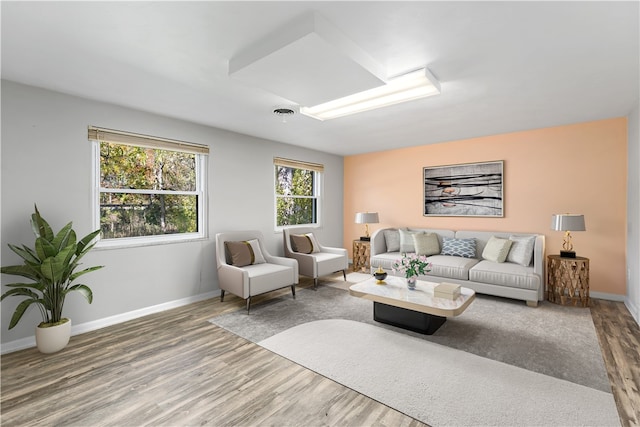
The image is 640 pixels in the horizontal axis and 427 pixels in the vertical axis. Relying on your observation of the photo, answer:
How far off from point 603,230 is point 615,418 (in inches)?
126

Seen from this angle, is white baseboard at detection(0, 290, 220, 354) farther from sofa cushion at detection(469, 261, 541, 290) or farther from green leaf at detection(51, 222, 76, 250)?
sofa cushion at detection(469, 261, 541, 290)

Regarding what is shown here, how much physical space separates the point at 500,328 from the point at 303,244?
9.98 feet

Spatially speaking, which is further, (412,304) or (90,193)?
(90,193)

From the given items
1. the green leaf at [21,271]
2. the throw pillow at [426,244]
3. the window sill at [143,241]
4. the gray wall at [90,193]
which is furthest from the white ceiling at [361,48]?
the throw pillow at [426,244]

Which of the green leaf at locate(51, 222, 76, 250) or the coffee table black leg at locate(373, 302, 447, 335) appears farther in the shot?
the coffee table black leg at locate(373, 302, 447, 335)

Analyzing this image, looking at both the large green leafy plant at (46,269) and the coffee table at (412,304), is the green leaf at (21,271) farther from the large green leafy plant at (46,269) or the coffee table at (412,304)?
the coffee table at (412,304)

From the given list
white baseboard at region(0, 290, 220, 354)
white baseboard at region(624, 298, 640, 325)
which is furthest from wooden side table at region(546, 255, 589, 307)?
white baseboard at region(0, 290, 220, 354)

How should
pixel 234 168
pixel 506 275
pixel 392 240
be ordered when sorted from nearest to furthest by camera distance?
pixel 506 275 < pixel 234 168 < pixel 392 240

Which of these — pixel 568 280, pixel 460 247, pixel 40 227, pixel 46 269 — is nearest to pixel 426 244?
pixel 460 247

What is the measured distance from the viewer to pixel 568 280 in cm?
382

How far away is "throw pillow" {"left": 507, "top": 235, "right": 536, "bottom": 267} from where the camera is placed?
4.12 m

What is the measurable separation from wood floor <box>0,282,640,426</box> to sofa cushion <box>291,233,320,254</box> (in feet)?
7.30

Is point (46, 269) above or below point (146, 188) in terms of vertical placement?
below

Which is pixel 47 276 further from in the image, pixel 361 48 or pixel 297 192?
pixel 297 192
